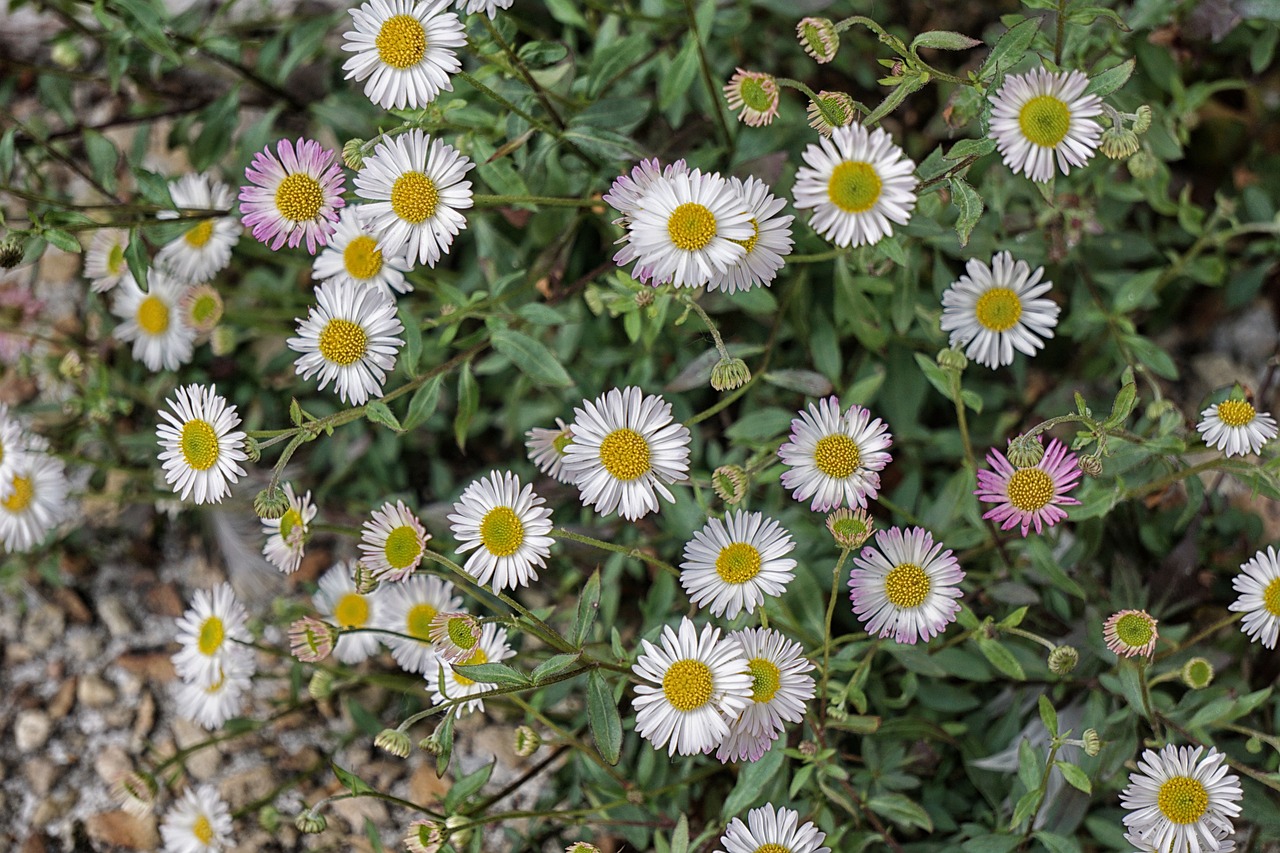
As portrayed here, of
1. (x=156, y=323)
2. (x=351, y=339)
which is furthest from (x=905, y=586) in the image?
(x=156, y=323)

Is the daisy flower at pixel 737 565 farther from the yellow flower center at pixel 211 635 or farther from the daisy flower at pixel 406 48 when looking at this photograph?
the yellow flower center at pixel 211 635

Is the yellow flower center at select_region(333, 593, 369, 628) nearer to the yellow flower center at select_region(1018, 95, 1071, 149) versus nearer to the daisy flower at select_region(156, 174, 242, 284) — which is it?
the daisy flower at select_region(156, 174, 242, 284)

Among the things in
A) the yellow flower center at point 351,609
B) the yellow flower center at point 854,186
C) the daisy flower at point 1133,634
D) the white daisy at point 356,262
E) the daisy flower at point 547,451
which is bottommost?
the daisy flower at point 1133,634

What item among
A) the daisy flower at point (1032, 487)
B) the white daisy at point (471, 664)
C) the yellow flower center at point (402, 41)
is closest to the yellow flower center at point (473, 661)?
the white daisy at point (471, 664)

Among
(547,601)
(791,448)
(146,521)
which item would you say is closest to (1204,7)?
(791,448)

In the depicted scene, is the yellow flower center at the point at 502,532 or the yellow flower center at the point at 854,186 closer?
the yellow flower center at the point at 854,186

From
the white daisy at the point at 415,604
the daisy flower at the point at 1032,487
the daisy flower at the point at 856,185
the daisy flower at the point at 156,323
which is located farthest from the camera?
the daisy flower at the point at 156,323

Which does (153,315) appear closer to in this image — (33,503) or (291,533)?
(33,503)
